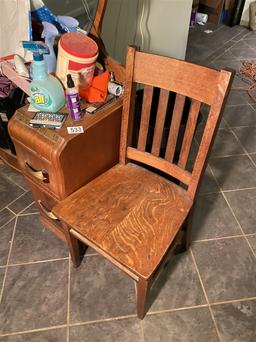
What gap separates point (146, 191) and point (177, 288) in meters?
0.48

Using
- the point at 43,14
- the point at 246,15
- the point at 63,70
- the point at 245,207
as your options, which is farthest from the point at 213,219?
the point at 246,15

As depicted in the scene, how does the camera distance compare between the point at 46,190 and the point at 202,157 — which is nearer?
the point at 202,157

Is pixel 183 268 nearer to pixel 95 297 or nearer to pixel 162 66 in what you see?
pixel 95 297

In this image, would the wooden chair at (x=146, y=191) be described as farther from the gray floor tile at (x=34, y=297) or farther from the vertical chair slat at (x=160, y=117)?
the gray floor tile at (x=34, y=297)

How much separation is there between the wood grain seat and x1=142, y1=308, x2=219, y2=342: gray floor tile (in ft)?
1.34

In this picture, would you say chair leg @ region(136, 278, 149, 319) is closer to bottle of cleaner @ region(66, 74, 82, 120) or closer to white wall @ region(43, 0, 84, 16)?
bottle of cleaner @ region(66, 74, 82, 120)

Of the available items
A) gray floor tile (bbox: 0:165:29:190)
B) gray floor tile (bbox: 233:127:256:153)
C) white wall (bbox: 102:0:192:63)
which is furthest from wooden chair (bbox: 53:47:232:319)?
gray floor tile (bbox: 233:127:256:153)

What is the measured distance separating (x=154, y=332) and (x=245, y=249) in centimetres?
59

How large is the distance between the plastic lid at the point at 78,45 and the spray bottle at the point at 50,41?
3.4 inches

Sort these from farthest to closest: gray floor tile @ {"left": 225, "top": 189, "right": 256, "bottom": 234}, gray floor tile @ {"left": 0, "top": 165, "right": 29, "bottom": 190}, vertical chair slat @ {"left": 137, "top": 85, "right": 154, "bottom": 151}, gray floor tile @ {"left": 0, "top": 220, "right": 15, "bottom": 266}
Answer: gray floor tile @ {"left": 0, "top": 165, "right": 29, "bottom": 190}, gray floor tile @ {"left": 225, "top": 189, "right": 256, "bottom": 234}, gray floor tile @ {"left": 0, "top": 220, "right": 15, "bottom": 266}, vertical chair slat @ {"left": 137, "top": 85, "right": 154, "bottom": 151}

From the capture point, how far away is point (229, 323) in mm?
1151

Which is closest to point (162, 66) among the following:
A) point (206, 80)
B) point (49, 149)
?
point (206, 80)

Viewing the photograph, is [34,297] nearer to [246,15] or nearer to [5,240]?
[5,240]

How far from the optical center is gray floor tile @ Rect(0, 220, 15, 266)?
1371mm
